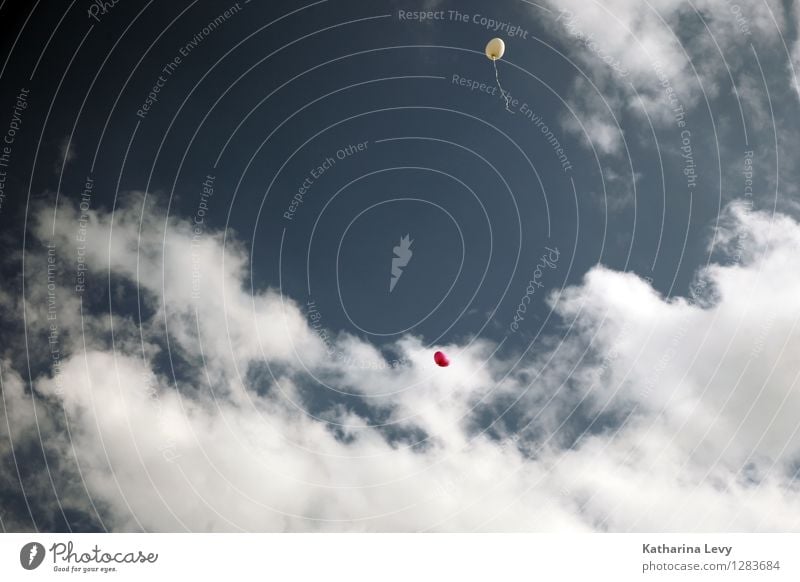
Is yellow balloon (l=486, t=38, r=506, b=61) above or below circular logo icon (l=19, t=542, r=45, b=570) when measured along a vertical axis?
above

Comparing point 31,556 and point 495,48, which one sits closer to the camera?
point 31,556

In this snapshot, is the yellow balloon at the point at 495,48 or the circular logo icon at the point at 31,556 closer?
the circular logo icon at the point at 31,556

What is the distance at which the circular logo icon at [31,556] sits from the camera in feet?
45.8

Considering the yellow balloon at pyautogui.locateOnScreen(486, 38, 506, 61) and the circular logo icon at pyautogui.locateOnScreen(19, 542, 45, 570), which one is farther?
the yellow balloon at pyautogui.locateOnScreen(486, 38, 506, 61)

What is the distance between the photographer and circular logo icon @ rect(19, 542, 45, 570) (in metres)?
13.9

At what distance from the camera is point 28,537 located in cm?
1409

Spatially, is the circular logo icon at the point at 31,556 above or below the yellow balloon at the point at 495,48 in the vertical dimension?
below

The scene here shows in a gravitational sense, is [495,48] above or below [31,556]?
above

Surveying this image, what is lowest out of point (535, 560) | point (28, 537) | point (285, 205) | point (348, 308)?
point (28, 537)

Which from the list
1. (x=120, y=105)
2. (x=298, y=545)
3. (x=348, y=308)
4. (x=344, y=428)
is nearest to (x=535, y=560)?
(x=298, y=545)

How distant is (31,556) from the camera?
14.0 meters

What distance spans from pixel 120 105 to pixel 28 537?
12.7 metres

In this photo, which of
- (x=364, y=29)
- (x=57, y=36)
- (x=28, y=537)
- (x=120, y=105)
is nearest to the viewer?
(x=28, y=537)

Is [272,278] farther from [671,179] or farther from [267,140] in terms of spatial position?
[671,179]
